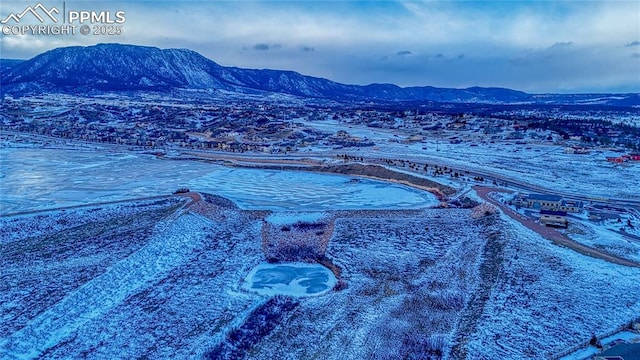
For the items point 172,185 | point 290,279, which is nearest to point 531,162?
point 172,185

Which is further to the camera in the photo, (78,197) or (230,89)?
(230,89)

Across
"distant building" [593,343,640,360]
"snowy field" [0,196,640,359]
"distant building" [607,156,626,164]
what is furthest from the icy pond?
"distant building" [607,156,626,164]

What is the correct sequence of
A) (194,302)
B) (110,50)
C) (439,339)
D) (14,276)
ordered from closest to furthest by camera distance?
(439,339), (194,302), (14,276), (110,50)

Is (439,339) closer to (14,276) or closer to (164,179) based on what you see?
(14,276)

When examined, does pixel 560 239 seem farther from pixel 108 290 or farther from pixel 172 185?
pixel 172 185

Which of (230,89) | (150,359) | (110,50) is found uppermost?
(110,50)

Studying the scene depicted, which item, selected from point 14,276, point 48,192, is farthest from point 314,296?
point 48,192

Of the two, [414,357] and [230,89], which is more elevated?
[230,89]

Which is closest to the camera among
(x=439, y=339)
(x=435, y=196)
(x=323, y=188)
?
(x=439, y=339)
